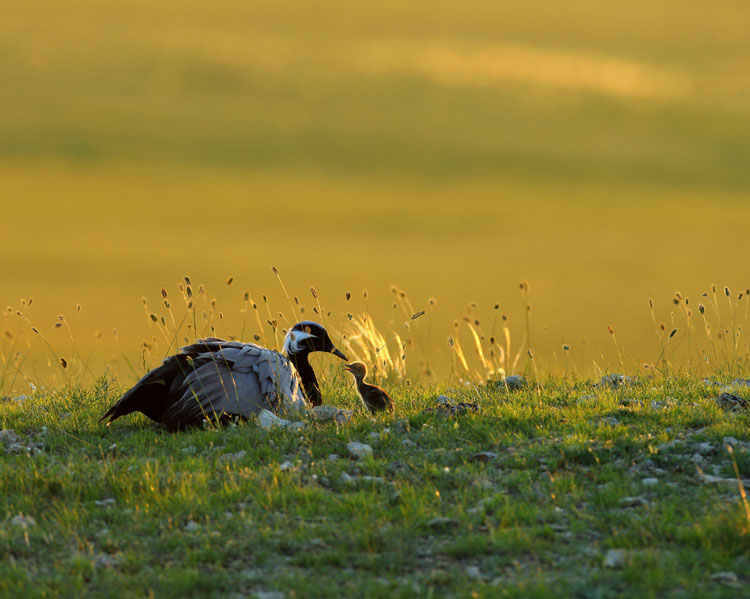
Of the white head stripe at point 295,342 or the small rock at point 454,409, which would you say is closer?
the small rock at point 454,409

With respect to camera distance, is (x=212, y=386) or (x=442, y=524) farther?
(x=212, y=386)

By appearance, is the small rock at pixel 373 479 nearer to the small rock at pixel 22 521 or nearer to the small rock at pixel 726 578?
the small rock at pixel 22 521

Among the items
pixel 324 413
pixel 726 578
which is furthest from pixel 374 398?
pixel 726 578

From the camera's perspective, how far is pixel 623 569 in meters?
7.06

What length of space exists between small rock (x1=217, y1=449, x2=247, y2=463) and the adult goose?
127 centimetres

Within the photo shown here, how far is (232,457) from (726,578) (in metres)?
5.15

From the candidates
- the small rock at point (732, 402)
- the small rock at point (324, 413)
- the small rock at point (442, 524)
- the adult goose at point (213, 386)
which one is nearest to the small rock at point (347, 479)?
the small rock at point (442, 524)

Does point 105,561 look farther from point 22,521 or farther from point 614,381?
point 614,381

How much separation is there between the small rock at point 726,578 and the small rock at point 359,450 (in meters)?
3.84

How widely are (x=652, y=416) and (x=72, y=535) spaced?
6.58 meters

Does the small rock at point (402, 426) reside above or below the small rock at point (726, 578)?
above

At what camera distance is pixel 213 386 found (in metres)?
11.6

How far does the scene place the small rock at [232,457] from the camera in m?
9.90

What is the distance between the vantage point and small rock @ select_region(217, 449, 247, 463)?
9.90 metres
